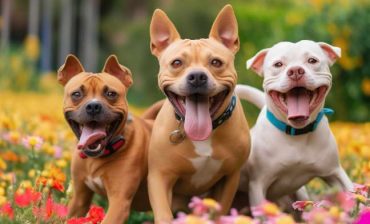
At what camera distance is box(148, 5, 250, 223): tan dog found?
3867 mm

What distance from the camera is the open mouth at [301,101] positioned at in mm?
4172

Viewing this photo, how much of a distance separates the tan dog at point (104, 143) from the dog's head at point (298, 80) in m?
0.86

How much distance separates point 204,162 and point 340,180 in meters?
0.95

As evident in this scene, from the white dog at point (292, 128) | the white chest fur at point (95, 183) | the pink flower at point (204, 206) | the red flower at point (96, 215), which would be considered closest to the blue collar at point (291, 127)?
the white dog at point (292, 128)

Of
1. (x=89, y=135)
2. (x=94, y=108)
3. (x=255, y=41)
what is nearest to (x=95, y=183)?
(x=89, y=135)

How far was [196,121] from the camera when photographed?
3.86 metres

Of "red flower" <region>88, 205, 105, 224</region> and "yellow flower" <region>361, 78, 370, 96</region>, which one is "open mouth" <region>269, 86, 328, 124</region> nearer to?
"red flower" <region>88, 205, 105, 224</region>

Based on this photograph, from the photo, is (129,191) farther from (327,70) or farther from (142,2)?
(142,2)

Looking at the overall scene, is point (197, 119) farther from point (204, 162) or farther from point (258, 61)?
point (258, 61)

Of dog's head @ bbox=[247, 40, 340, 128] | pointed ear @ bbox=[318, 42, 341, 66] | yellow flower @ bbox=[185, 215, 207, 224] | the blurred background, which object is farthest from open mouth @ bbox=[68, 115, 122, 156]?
the blurred background

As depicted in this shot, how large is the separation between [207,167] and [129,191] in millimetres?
473

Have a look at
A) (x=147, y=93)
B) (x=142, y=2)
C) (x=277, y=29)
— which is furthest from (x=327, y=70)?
(x=142, y=2)

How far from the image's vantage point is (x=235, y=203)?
493cm

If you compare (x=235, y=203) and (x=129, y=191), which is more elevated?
(x=129, y=191)
